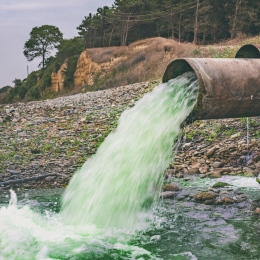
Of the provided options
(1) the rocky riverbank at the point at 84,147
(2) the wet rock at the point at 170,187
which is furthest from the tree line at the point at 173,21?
(2) the wet rock at the point at 170,187

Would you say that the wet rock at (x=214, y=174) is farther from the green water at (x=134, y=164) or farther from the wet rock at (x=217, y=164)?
the green water at (x=134, y=164)

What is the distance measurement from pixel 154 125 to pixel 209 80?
117 centimetres

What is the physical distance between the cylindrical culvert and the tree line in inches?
1071

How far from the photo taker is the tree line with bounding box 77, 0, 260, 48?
32844 millimetres

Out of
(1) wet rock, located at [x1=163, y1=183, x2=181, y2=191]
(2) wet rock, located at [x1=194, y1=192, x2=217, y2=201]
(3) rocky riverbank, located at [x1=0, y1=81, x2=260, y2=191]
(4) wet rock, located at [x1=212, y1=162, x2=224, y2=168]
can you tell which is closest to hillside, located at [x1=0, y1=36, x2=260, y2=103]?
(3) rocky riverbank, located at [x1=0, y1=81, x2=260, y2=191]

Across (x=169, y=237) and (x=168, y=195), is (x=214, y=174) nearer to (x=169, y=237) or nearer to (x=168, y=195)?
(x=168, y=195)

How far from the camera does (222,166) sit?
386 inches

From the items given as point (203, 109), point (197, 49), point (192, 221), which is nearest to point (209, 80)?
point (203, 109)

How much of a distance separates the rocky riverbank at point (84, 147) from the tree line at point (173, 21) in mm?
20004

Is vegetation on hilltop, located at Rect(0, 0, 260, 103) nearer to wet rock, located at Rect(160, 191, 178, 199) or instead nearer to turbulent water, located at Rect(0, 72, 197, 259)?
wet rock, located at Rect(160, 191, 178, 199)

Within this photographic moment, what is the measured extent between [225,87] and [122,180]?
1907 millimetres

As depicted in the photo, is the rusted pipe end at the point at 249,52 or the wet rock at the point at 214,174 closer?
the rusted pipe end at the point at 249,52

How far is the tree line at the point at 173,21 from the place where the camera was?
3284 centimetres

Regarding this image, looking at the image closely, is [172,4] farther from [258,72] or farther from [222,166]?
[258,72]
